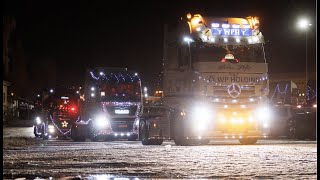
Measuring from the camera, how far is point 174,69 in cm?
2488

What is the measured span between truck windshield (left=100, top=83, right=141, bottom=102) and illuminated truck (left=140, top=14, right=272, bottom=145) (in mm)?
6062

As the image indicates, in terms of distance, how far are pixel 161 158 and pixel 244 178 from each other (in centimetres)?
589

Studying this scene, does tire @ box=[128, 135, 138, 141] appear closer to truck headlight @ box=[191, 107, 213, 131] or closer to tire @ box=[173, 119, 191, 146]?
tire @ box=[173, 119, 191, 146]

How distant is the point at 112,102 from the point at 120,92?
69cm

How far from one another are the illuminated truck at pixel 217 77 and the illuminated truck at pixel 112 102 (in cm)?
574

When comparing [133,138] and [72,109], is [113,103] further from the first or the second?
[72,109]

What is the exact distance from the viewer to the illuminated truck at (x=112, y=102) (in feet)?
101

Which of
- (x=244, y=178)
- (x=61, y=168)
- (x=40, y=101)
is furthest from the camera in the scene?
(x=40, y=101)

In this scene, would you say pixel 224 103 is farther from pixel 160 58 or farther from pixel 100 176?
pixel 100 176

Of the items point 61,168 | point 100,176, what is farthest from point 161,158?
point 100,176

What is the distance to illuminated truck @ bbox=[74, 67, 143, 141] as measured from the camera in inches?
1212

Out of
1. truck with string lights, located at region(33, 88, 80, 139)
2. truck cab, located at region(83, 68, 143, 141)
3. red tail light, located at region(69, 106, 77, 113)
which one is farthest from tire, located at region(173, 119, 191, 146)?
red tail light, located at region(69, 106, 77, 113)

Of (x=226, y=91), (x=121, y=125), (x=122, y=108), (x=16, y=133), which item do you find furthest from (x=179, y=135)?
(x=16, y=133)

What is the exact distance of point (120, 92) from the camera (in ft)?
102
